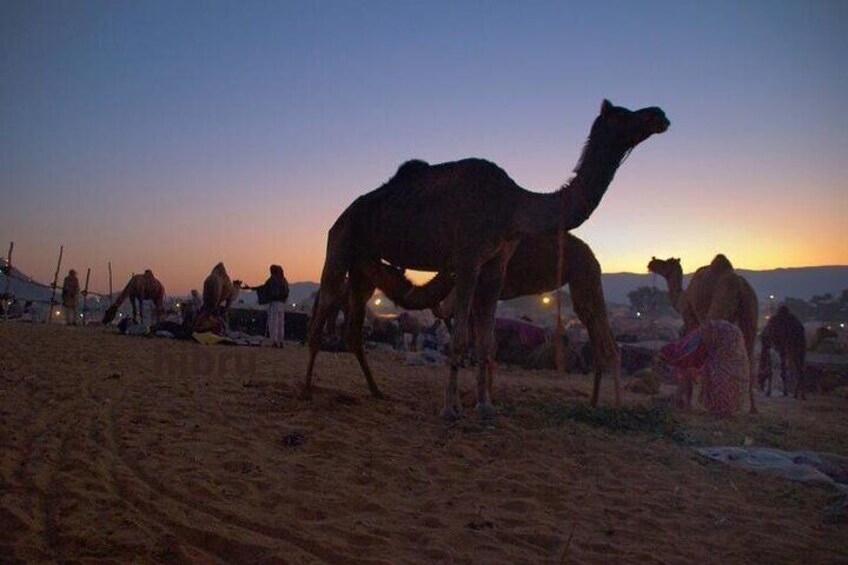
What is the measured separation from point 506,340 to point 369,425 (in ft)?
35.9

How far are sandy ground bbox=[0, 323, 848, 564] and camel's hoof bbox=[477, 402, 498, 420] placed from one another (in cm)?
12

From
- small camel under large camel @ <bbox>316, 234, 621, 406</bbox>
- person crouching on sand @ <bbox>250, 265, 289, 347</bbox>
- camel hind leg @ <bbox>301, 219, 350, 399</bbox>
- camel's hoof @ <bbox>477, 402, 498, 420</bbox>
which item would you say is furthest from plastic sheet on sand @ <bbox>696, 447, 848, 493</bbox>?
person crouching on sand @ <bbox>250, 265, 289, 347</bbox>

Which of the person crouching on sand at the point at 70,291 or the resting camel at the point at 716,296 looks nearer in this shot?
the resting camel at the point at 716,296

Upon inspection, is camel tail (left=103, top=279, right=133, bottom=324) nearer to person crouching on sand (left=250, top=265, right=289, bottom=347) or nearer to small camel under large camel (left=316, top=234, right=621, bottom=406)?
person crouching on sand (left=250, top=265, right=289, bottom=347)

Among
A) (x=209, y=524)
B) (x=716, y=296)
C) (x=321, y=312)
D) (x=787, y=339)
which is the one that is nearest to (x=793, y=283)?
(x=787, y=339)

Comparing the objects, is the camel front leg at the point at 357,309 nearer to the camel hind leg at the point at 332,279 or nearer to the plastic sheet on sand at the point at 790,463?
the camel hind leg at the point at 332,279

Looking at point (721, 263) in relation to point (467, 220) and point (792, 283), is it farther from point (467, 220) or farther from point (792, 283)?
point (792, 283)

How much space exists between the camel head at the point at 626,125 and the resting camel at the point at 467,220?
1cm

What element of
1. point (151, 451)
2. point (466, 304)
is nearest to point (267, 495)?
point (151, 451)

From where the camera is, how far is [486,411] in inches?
251

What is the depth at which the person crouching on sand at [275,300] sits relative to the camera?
633 inches

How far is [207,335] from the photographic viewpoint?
1522cm

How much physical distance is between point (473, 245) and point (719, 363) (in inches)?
160

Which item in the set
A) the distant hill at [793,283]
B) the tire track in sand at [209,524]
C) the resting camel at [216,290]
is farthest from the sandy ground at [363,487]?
the distant hill at [793,283]
